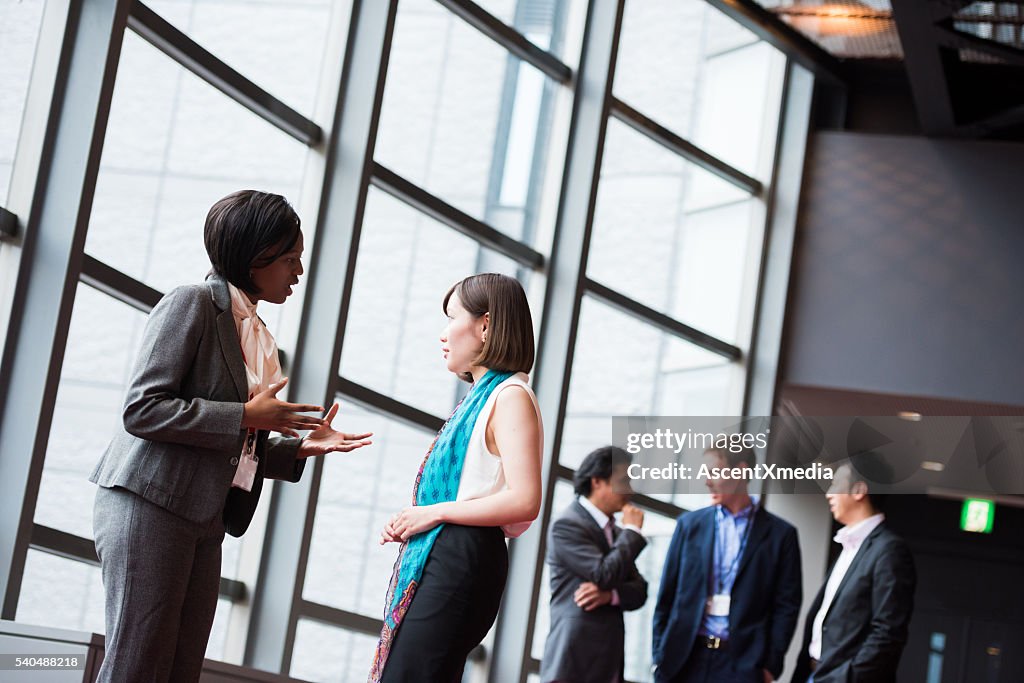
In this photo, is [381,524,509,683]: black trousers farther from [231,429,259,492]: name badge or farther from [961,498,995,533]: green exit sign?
[961,498,995,533]: green exit sign

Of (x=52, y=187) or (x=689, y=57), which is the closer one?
(x=52, y=187)

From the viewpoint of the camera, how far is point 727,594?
204 inches

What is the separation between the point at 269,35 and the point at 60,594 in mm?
2303

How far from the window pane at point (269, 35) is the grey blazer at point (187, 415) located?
7.84ft

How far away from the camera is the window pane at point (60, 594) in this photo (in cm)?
380

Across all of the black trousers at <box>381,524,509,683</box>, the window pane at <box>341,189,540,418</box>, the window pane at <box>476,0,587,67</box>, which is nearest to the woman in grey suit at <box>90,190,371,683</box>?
the black trousers at <box>381,524,509,683</box>

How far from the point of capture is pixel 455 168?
5750mm

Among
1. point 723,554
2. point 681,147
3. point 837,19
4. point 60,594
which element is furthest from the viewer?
point 837,19

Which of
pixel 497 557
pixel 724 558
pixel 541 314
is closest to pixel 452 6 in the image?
pixel 541 314

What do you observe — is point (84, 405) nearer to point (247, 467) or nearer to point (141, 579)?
point (247, 467)

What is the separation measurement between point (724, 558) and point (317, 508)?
1.78m

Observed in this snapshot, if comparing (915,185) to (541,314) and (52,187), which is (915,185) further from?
(52,187)

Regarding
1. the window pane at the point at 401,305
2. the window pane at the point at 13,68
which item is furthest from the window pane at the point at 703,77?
the window pane at the point at 13,68

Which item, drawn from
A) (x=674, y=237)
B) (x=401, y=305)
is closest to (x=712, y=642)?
(x=401, y=305)
